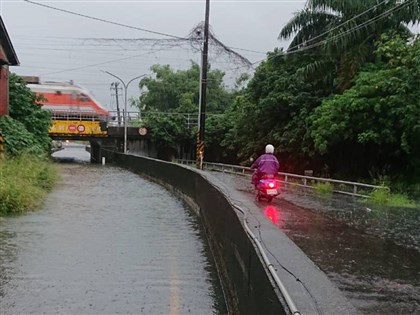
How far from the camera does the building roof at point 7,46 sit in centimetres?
2606

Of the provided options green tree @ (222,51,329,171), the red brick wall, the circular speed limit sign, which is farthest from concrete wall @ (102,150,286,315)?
the circular speed limit sign

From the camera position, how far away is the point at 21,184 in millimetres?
16672

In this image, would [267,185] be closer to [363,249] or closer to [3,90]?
[363,249]

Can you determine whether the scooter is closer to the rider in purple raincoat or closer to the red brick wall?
the rider in purple raincoat

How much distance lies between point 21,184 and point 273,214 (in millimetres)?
8287

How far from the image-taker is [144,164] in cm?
3441

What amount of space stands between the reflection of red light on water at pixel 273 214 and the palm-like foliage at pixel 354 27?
1367 cm

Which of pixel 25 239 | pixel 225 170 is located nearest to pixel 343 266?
pixel 25 239

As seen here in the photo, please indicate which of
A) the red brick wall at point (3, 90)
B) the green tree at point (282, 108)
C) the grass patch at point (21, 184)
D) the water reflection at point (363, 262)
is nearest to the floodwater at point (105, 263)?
the grass patch at point (21, 184)

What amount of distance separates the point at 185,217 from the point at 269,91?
18437 mm

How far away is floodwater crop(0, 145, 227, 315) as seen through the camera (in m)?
A: 7.52

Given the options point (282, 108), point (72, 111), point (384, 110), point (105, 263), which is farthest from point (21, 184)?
point (72, 111)

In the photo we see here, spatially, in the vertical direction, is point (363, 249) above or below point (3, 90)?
below

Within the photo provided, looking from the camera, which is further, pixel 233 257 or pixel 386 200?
pixel 386 200
